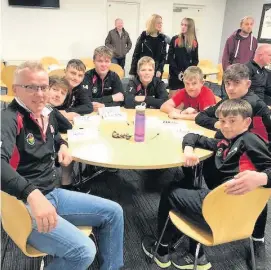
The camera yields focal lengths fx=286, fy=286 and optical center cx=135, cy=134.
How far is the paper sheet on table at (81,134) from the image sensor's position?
1.89 m

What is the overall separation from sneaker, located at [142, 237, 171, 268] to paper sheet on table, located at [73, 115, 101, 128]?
36.3 inches

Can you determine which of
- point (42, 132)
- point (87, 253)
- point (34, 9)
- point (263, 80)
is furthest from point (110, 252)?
point (34, 9)

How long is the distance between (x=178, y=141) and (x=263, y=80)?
1953 mm

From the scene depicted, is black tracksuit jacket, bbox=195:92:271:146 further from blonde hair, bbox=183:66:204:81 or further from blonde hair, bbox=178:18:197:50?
blonde hair, bbox=178:18:197:50

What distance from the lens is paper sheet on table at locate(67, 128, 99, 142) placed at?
6.20 feet

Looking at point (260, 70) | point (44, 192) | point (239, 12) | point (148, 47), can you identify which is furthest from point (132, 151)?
point (239, 12)

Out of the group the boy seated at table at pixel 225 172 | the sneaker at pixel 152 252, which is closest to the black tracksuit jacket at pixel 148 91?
the boy seated at table at pixel 225 172

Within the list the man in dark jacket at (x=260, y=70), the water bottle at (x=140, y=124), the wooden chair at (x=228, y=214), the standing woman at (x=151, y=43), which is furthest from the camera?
the standing woman at (x=151, y=43)

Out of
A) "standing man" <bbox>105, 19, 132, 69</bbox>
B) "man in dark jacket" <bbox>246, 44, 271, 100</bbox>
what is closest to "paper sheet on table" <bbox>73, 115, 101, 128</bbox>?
"man in dark jacket" <bbox>246, 44, 271, 100</bbox>

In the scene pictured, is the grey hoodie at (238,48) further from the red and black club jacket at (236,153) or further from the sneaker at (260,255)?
the sneaker at (260,255)

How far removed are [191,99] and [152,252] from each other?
142 centimetres

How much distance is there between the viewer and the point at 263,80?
3.30m

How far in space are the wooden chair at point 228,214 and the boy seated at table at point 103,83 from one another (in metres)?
1.79

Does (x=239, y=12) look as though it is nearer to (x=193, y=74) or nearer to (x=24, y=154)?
(x=193, y=74)
